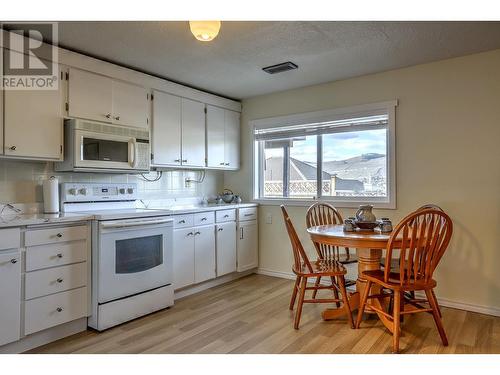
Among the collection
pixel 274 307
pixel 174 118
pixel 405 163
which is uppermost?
pixel 174 118

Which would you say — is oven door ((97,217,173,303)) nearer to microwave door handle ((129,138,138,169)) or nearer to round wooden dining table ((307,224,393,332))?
microwave door handle ((129,138,138,169))

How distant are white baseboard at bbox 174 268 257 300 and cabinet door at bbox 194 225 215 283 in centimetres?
10

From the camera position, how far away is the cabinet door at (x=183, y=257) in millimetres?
3303

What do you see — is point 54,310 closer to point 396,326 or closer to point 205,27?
point 205,27

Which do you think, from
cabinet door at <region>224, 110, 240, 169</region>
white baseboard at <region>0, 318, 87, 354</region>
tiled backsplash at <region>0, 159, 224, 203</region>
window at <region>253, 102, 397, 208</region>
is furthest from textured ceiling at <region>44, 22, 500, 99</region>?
white baseboard at <region>0, 318, 87, 354</region>

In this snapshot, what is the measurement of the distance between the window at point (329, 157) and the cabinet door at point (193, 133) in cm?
79

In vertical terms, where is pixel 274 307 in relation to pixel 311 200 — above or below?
below

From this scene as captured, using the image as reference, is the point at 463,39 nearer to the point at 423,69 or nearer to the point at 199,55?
the point at 423,69

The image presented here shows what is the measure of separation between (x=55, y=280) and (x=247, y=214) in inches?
89.3

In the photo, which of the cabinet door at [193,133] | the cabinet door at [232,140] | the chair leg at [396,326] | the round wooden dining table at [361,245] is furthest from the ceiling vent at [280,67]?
the chair leg at [396,326]

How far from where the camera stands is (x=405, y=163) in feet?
11.1

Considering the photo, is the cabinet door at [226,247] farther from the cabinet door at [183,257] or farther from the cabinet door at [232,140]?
the cabinet door at [232,140]

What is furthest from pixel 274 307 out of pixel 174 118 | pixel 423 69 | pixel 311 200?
pixel 423 69
